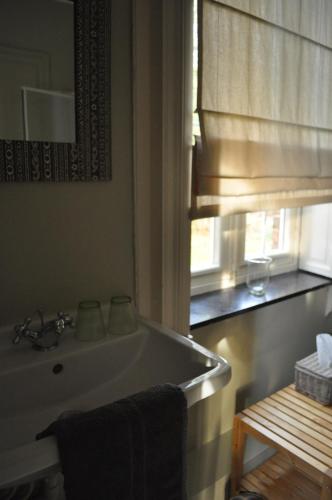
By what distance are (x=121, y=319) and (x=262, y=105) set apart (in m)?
0.89

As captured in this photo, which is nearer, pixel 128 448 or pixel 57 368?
pixel 128 448

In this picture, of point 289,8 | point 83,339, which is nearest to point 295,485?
point 83,339

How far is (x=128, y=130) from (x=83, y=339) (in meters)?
0.59

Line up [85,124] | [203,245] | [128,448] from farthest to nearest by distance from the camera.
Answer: [203,245] < [85,124] < [128,448]

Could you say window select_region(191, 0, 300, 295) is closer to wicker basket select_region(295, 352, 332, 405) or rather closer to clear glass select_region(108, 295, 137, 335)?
wicker basket select_region(295, 352, 332, 405)

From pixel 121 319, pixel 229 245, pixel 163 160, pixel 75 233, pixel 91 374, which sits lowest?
pixel 91 374

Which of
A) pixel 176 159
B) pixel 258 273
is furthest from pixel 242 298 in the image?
pixel 176 159

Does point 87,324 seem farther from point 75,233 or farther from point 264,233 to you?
point 264,233

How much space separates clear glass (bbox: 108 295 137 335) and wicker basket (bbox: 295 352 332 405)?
36.2 inches

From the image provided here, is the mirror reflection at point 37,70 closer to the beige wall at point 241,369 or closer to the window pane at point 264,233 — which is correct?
the beige wall at point 241,369

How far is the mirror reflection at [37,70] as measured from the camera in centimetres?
92

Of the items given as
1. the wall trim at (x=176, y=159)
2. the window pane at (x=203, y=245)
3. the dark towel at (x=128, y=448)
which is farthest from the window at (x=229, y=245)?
the dark towel at (x=128, y=448)

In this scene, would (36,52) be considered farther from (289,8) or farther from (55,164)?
(289,8)

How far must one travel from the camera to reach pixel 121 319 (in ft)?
3.47
